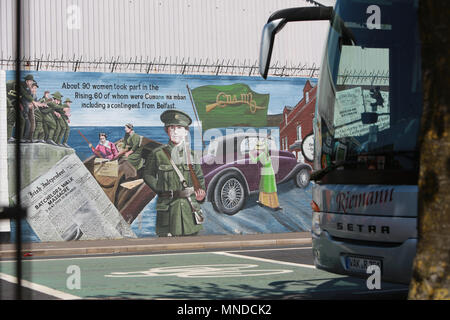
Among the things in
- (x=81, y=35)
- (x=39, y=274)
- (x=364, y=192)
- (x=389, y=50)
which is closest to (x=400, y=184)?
(x=364, y=192)

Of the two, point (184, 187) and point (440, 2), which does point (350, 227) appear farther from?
point (184, 187)

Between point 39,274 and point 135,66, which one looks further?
point 135,66

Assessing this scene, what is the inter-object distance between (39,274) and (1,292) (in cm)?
350

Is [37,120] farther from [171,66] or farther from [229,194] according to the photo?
[229,194]

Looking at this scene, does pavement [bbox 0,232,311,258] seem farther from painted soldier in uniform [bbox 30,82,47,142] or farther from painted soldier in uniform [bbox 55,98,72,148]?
painted soldier in uniform [bbox 30,82,47,142]

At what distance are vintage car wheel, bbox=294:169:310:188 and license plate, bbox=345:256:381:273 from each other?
42.5 ft

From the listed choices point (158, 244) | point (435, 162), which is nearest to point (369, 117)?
point (435, 162)

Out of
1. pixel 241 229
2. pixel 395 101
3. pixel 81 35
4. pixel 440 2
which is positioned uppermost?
pixel 81 35

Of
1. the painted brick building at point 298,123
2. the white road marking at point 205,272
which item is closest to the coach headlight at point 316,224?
the white road marking at point 205,272

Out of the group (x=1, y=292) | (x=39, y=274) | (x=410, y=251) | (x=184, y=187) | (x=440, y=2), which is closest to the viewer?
(x=440, y=2)

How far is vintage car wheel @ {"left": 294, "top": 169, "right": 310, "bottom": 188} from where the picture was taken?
19.3 meters

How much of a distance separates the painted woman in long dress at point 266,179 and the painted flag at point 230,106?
702mm

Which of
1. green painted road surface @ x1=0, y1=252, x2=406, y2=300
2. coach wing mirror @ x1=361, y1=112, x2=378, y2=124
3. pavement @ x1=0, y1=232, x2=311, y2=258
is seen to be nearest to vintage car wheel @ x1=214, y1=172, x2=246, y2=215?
pavement @ x1=0, y1=232, x2=311, y2=258

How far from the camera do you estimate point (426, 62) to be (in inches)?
152
